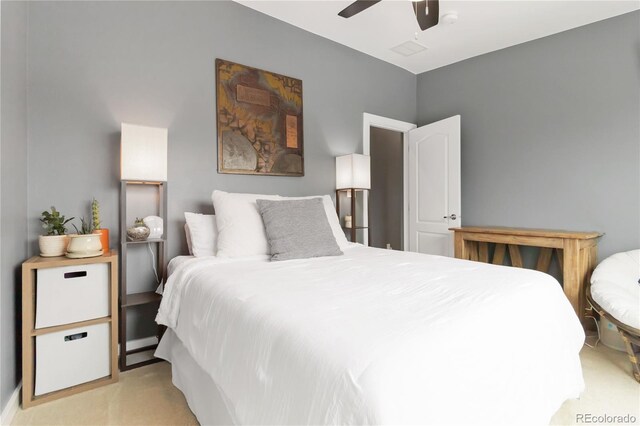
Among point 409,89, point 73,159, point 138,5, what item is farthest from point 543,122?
point 73,159

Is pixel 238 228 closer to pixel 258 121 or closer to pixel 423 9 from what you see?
pixel 258 121

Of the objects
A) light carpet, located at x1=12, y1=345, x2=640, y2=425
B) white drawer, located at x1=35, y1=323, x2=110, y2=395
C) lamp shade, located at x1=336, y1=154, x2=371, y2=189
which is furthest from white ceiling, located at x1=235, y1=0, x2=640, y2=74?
light carpet, located at x1=12, y1=345, x2=640, y2=425

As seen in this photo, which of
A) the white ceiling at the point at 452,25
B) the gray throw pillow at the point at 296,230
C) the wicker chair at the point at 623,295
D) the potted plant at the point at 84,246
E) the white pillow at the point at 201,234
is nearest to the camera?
the potted plant at the point at 84,246

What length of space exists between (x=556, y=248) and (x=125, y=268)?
357 centimetres

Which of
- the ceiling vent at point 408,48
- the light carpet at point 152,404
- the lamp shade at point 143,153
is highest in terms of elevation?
the ceiling vent at point 408,48

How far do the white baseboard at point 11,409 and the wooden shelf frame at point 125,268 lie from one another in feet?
1.62

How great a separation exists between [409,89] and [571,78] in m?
1.73

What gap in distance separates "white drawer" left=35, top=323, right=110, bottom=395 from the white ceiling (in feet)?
9.01

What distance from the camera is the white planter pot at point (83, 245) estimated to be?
187cm

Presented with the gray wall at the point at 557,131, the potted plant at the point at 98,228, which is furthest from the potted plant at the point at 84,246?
the gray wall at the point at 557,131

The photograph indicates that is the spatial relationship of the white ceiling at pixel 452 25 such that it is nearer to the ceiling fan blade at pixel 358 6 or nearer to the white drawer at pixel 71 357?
the ceiling fan blade at pixel 358 6

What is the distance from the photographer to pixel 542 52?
10.9ft

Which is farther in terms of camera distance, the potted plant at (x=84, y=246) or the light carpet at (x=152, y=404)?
the potted plant at (x=84, y=246)

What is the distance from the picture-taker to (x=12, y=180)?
1.74 m
